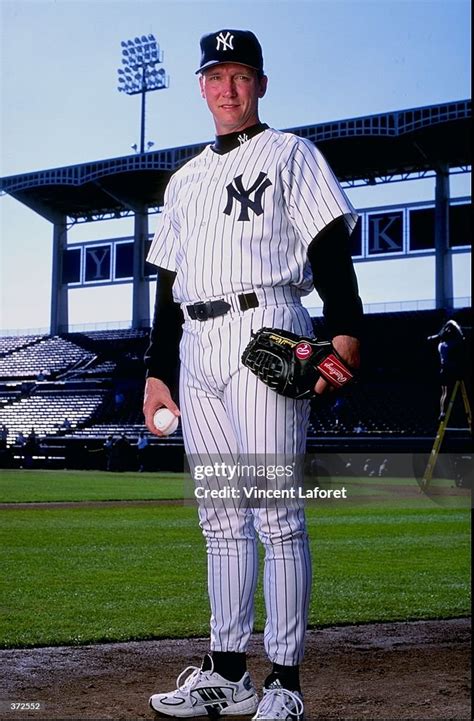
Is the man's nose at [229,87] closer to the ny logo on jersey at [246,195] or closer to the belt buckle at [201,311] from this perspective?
the ny logo on jersey at [246,195]

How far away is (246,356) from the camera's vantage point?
1788 mm

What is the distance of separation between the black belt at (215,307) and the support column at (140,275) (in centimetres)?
1365

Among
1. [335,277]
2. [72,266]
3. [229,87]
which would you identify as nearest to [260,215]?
[335,277]

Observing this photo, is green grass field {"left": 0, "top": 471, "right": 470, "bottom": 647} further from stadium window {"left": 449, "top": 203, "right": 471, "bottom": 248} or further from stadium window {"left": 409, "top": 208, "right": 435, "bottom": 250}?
stadium window {"left": 449, "top": 203, "right": 471, "bottom": 248}

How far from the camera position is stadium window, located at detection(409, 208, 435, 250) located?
51.2 ft

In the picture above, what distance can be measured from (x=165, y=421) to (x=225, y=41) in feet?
2.67

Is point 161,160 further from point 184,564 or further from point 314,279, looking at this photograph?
point 314,279

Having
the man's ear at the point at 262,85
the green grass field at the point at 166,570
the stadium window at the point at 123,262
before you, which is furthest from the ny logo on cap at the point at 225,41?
the stadium window at the point at 123,262

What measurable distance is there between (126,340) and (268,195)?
12608 mm

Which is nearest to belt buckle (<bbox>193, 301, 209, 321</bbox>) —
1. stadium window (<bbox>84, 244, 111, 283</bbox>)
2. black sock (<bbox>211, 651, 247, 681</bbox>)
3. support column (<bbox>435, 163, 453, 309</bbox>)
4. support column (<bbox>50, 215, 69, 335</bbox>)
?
black sock (<bbox>211, 651, 247, 681</bbox>)

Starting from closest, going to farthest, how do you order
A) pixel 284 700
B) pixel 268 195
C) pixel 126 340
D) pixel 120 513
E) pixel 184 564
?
1. pixel 284 700
2. pixel 268 195
3. pixel 184 564
4. pixel 120 513
5. pixel 126 340

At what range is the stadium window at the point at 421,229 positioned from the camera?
51.2ft

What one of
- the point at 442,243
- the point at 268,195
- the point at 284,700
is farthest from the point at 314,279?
the point at 442,243

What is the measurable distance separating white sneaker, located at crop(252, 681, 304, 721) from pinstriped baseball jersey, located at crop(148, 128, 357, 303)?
779mm
